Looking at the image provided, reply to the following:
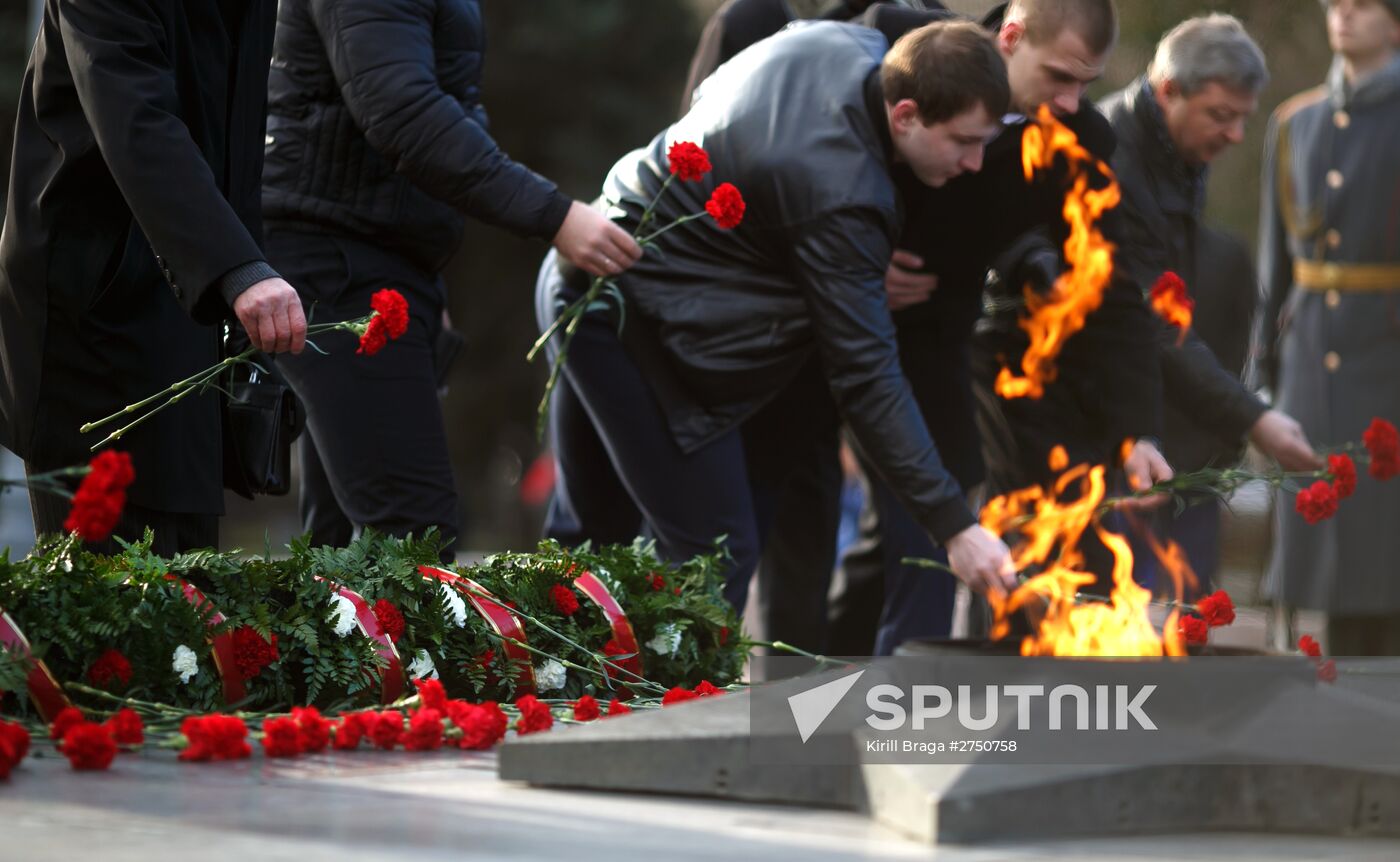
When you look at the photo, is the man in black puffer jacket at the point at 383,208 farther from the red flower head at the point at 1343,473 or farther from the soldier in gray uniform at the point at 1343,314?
the soldier in gray uniform at the point at 1343,314

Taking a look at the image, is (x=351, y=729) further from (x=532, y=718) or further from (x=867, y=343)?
(x=867, y=343)

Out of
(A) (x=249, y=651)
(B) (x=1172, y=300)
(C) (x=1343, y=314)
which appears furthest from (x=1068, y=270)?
(A) (x=249, y=651)

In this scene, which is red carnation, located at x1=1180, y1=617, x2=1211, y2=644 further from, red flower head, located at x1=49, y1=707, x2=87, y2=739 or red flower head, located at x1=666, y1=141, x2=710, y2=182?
red flower head, located at x1=49, y1=707, x2=87, y2=739

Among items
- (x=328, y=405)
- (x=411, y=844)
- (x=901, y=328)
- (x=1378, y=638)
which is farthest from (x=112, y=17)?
(x=1378, y=638)

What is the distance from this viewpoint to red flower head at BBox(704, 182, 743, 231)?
455 centimetres

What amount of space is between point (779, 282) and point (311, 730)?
2.03 metres

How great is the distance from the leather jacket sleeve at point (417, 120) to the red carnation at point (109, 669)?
1461mm

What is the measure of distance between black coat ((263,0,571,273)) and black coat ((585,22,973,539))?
1.52 ft

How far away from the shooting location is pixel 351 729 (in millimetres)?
3459

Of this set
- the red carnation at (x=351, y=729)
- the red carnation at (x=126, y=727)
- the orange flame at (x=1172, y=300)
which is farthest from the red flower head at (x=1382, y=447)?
the red carnation at (x=126, y=727)

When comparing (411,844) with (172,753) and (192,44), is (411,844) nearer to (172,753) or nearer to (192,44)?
(172,753)

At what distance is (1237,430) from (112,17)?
346cm

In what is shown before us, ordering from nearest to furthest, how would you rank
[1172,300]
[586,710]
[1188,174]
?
[586,710]
[1172,300]
[1188,174]

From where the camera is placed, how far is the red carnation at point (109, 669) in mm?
3568
